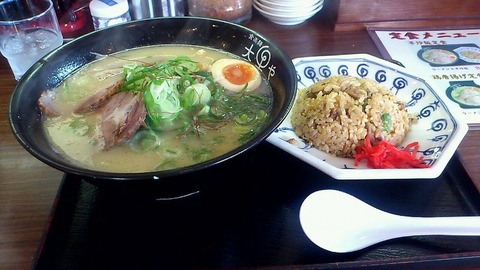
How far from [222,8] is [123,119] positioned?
0.97 m

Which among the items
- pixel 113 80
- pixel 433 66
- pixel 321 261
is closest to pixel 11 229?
pixel 113 80

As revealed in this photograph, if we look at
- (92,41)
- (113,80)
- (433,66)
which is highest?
(92,41)

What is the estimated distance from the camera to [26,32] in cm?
175

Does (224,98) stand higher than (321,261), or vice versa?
(224,98)

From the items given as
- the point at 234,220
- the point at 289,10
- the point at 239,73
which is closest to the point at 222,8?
the point at 289,10

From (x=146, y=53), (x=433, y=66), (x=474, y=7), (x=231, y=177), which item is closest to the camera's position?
(x=231, y=177)

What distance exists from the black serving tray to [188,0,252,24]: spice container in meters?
0.90

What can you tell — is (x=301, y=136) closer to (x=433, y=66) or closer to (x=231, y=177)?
(x=231, y=177)

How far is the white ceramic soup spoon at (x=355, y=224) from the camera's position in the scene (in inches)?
41.9

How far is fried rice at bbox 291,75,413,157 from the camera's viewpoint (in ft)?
4.46

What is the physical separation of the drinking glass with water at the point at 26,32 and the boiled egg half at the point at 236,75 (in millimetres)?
773

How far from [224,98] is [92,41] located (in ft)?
1.58

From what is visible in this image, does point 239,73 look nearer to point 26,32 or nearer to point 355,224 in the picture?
point 355,224

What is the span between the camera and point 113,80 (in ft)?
4.80
